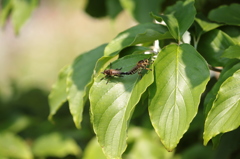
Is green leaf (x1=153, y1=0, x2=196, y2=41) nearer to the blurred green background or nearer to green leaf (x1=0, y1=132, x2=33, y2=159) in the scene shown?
the blurred green background

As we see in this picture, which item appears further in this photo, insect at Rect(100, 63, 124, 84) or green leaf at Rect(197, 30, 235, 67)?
green leaf at Rect(197, 30, 235, 67)

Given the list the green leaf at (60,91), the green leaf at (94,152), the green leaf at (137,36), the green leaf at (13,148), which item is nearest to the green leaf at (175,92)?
the green leaf at (137,36)

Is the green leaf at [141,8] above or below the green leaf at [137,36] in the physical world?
below

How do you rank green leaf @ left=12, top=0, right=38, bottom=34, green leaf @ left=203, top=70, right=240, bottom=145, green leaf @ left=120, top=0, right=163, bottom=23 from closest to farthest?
green leaf @ left=203, top=70, right=240, bottom=145
green leaf @ left=120, top=0, right=163, bottom=23
green leaf @ left=12, top=0, right=38, bottom=34

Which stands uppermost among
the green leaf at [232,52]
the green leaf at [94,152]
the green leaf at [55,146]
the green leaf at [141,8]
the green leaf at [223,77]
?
the green leaf at [232,52]

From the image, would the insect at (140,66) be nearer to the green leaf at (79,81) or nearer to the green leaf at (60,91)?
the green leaf at (79,81)

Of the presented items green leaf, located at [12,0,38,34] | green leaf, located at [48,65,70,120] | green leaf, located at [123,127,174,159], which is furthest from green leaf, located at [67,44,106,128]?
green leaf, located at [123,127,174,159]

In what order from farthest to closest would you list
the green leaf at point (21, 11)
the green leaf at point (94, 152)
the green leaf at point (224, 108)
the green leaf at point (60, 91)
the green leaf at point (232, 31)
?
the green leaf at point (94, 152) → the green leaf at point (21, 11) → the green leaf at point (60, 91) → the green leaf at point (232, 31) → the green leaf at point (224, 108)

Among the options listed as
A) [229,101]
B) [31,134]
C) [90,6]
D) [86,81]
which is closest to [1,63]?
[31,134]
